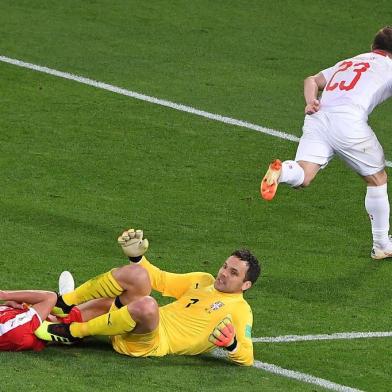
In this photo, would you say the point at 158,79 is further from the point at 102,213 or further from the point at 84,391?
the point at 84,391

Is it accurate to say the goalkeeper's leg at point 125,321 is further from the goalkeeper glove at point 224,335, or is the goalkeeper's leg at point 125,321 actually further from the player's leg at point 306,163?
the player's leg at point 306,163

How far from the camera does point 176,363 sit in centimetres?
921

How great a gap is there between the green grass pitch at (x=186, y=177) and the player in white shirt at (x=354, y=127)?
0.52m

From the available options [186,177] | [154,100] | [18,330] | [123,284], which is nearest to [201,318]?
[123,284]

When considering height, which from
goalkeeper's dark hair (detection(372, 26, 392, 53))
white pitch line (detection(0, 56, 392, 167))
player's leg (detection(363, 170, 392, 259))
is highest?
goalkeeper's dark hair (detection(372, 26, 392, 53))

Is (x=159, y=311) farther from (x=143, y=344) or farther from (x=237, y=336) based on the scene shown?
(x=237, y=336)

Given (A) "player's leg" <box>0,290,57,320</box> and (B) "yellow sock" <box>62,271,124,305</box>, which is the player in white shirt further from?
(A) "player's leg" <box>0,290,57,320</box>

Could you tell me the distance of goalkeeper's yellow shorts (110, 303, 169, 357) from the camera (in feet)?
30.1

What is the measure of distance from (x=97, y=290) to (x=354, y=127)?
10.2 ft

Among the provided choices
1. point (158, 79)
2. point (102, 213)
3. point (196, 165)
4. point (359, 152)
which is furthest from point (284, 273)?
point (158, 79)

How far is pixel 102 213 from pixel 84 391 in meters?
4.29

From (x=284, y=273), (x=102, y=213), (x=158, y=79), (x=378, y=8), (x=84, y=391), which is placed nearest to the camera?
(x=84, y=391)

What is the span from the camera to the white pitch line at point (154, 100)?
588 inches

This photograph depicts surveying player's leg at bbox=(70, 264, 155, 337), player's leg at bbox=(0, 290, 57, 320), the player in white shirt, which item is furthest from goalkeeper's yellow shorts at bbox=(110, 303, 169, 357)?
the player in white shirt
